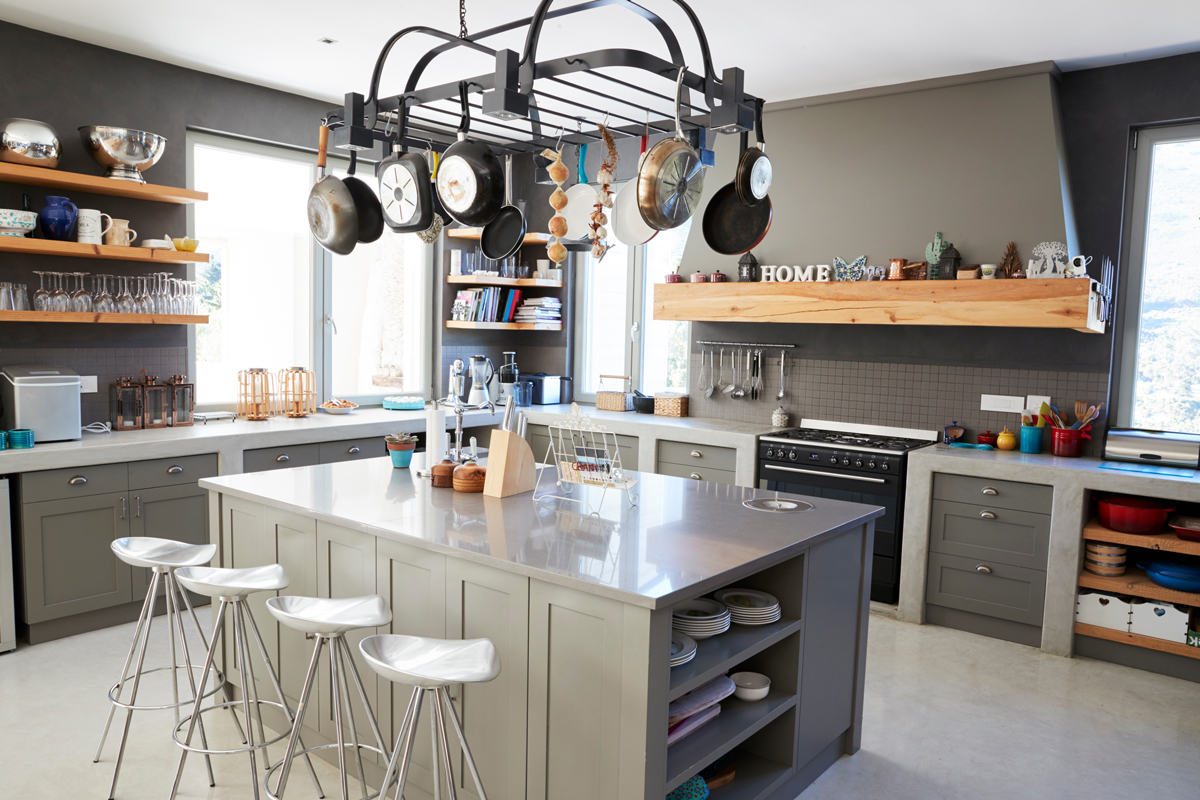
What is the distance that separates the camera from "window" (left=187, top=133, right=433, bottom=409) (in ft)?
17.0

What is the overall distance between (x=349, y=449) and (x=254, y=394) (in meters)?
0.69

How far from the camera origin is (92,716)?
10.6 feet

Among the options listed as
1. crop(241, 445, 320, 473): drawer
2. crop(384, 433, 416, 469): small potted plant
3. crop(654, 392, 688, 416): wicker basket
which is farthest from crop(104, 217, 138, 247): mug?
crop(654, 392, 688, 416): wicker basket

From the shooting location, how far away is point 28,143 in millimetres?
3973

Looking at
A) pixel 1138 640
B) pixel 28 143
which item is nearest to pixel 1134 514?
pixel 1138 640

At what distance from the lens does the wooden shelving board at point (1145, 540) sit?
3773mm

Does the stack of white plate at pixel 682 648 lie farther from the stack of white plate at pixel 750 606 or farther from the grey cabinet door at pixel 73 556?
the grey cabinet door at pixel 73 556

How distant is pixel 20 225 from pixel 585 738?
368cm

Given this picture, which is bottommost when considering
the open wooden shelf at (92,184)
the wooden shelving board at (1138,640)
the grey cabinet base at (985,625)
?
the grey cabinet base at (985,625)

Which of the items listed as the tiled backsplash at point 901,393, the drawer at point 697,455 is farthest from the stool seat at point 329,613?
the tiled backsplash at point 901,393

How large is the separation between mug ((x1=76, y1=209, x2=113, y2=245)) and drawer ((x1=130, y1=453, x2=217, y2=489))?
3.82ft

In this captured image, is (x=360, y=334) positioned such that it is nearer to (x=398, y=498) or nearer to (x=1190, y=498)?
(x=398, y=498)

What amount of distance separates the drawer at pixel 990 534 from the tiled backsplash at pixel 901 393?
26.8 inches

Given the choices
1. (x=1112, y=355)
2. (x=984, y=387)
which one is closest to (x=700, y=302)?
(x=984, y=387)
